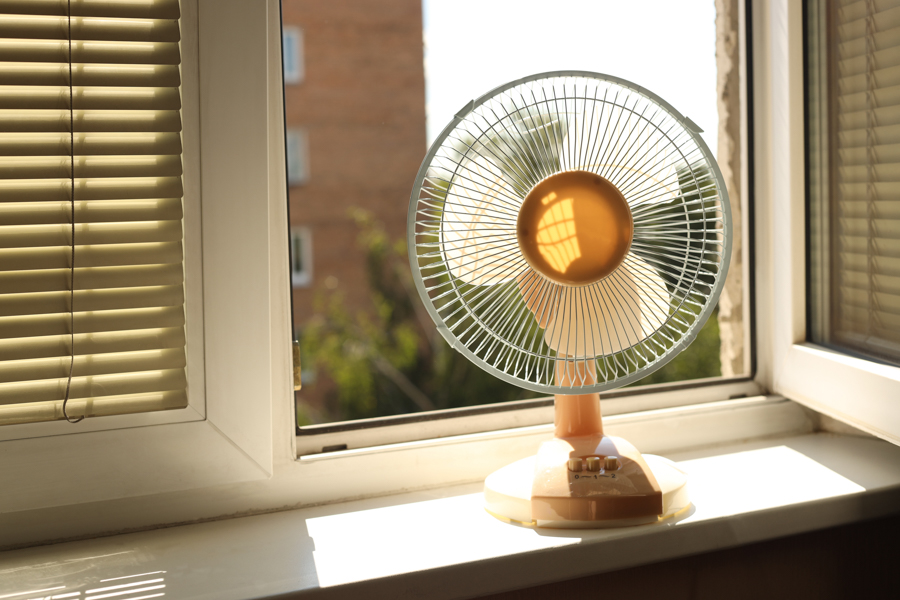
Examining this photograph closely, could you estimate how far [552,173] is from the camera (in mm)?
693

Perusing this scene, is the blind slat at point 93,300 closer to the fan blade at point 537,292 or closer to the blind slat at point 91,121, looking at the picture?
the blind slat at point 91,121

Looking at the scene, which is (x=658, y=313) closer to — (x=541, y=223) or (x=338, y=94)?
(x=541, y=223)

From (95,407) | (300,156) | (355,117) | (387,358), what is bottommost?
(387,358)

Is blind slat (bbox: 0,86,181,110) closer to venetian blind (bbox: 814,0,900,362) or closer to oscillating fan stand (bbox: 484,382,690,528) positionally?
oscillating fan stand (bbox: 484,382,690,528)

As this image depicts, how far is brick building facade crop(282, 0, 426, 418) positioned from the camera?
8.06 meters

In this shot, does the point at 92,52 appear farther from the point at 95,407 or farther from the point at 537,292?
the point at 537,292

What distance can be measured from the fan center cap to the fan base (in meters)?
0.24

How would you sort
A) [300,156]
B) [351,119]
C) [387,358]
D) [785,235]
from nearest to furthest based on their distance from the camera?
[785,235] < [387,358] < [300,156] < [351,119]

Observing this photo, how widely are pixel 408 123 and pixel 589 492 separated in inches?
308

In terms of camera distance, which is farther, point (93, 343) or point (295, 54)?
point (295, 54)

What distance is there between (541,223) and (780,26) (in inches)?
25.3

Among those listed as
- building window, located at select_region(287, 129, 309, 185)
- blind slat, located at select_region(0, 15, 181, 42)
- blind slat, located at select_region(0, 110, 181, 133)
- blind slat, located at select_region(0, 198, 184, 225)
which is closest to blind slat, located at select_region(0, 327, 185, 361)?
blind slat, located at select_region(0, 198, 184, 225)

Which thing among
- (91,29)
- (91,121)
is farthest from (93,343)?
(91,29)

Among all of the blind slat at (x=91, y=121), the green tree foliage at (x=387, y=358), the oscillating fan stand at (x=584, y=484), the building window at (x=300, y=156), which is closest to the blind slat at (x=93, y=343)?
the blind slat at (x=91, y=121)
